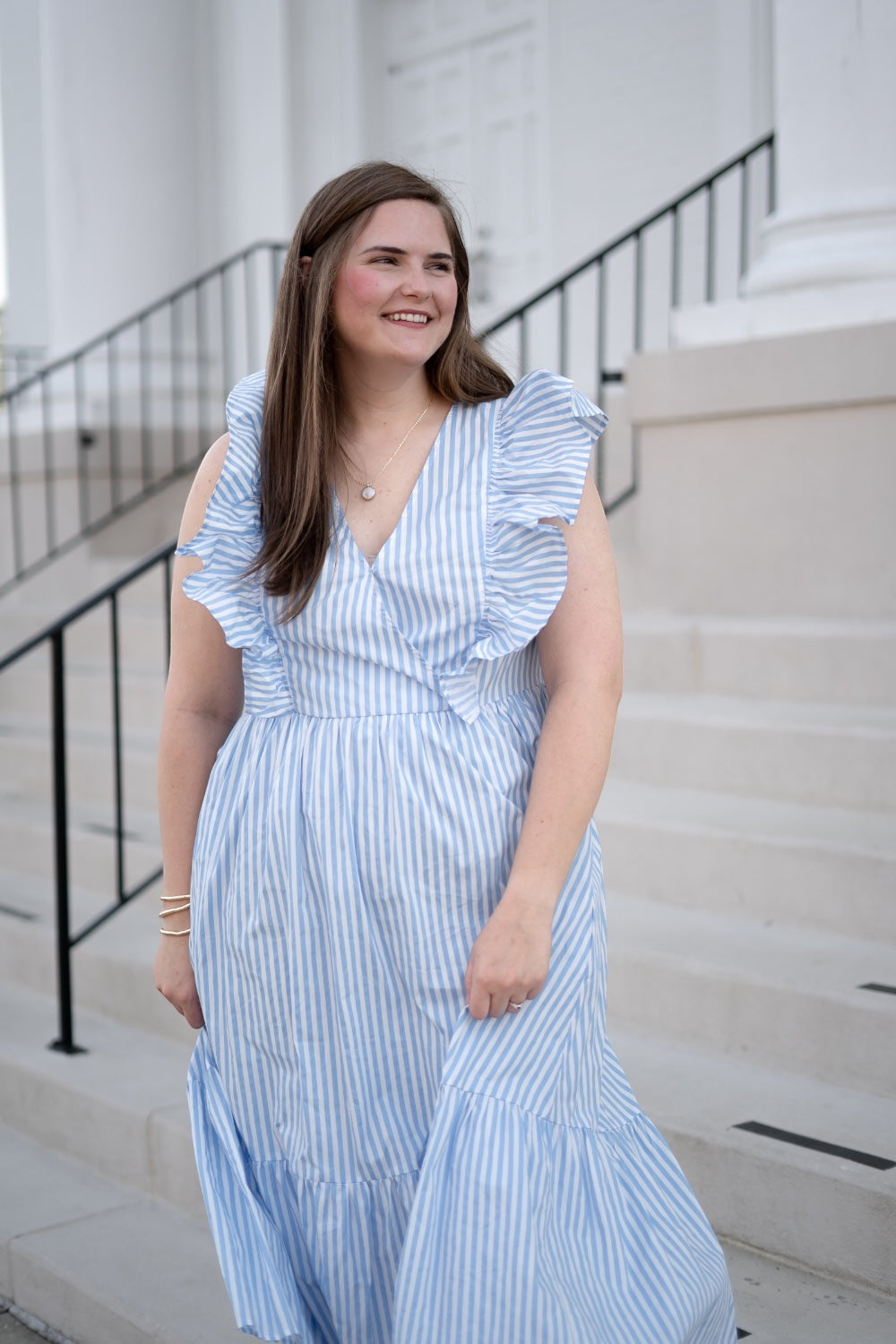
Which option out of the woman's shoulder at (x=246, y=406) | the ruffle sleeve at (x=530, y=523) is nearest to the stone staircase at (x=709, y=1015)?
the ruffle sleeve at (x=530, y=523)

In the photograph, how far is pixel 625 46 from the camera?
7199 mm

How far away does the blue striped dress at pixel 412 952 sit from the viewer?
5.50 ft

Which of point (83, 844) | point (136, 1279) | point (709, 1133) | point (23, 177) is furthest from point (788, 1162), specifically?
point (23, 177)

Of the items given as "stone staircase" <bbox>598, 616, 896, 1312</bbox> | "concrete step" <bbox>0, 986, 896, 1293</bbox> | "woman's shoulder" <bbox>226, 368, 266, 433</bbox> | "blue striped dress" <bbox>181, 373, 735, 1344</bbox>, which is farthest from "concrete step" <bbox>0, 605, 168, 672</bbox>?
"blue striped dress" <bbox>181, 373, 735, 1344</bbox>

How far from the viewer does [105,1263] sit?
284 cm

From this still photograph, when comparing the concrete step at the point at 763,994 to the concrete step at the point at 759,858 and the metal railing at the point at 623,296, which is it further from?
the metal railing at the point at 623,296

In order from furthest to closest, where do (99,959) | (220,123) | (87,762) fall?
(220,123) < (87,762) < (99,959)

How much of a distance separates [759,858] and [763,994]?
1.74ft

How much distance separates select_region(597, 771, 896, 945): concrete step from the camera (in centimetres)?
323

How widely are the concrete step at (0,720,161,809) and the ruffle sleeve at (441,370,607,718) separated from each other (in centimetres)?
352

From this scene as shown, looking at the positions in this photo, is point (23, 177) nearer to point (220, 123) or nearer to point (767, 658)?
point (220, 123)

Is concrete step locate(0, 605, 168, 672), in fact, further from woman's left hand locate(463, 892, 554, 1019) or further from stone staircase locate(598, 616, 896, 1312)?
woman's left hand locate(463, 892, 554, 1019)

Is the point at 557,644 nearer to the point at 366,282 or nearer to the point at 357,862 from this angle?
the point at 357,862

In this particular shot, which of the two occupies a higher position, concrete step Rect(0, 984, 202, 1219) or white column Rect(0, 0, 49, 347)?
white column Rect(0, 0, 49, 347)
